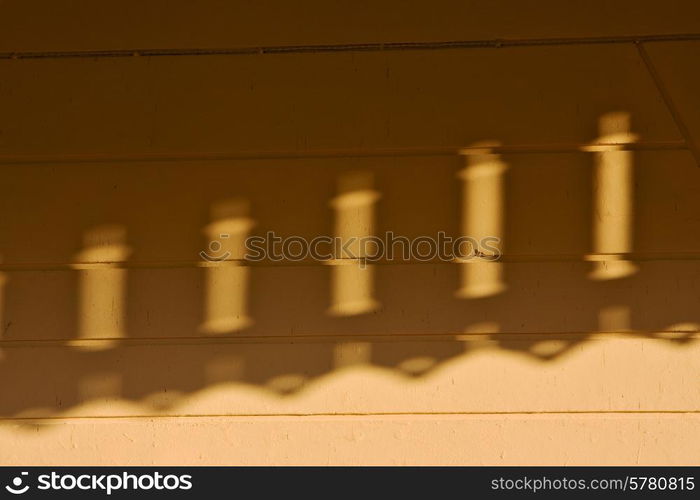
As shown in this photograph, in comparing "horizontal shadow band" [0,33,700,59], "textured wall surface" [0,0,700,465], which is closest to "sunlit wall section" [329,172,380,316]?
"textured wall surface" [0,0,700,465]

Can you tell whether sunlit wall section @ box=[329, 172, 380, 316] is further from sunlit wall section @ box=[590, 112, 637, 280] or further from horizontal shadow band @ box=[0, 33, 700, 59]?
sunlit wall section @ box=[590, 112, 637, 280]

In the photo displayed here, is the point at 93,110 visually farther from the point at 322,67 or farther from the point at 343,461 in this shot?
the point at 343,461

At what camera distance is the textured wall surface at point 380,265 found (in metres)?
2.41

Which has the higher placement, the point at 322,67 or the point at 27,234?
the point at 322,67

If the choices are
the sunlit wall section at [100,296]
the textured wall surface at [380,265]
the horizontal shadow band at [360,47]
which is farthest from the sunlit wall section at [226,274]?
the horizontal shadow band at [360,47]

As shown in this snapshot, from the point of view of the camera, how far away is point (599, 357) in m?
2.41

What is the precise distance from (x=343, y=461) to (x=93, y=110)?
1.63 metres

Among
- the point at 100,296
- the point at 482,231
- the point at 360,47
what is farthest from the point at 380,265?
the point at 100,296

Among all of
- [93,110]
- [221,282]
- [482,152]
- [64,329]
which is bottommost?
[64,329]

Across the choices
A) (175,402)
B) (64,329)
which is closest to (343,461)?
(175,402)

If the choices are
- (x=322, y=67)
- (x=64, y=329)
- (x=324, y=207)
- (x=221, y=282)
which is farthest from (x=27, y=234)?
(x=322, y=67)

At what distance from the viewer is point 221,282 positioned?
244 centimetres

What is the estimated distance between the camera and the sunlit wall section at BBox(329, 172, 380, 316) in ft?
7.97

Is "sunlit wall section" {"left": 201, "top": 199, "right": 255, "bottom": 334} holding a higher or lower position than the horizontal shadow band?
lower
